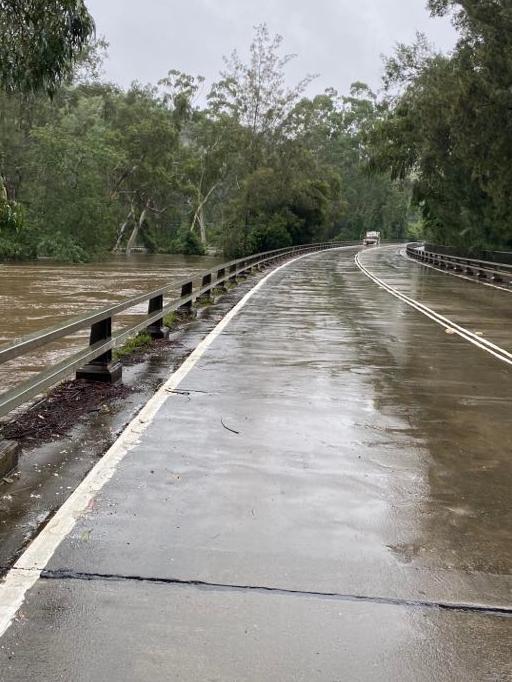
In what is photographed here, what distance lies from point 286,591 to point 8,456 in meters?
2.57

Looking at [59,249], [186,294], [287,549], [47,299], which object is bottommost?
[47,299]

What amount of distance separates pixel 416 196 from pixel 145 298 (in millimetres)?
43065

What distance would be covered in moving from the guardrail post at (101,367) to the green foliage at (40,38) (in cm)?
706

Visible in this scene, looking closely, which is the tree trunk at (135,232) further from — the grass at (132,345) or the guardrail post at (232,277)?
the grass at (132,345)

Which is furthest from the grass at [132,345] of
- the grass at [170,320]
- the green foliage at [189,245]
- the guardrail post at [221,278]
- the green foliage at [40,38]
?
the green foliage at [189,245]

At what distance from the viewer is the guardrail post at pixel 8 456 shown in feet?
17.5

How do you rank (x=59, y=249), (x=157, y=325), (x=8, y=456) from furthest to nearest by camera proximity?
(x=59, y=249)
(x=157, y=325)
(x=8, y=456)

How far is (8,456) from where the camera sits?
17.8 feet

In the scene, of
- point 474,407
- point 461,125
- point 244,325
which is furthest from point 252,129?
point 474,407

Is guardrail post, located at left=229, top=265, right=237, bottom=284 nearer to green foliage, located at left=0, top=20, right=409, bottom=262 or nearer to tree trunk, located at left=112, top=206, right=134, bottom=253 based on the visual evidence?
green foliage, located at left=0, top=20, right=409, bottom=262

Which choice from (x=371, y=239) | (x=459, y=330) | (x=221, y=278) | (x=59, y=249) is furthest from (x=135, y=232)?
(x=459, y=330)

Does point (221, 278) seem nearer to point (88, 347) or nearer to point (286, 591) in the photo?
point (88, 347)

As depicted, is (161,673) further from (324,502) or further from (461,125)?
(461,125)

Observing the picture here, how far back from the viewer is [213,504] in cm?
503
